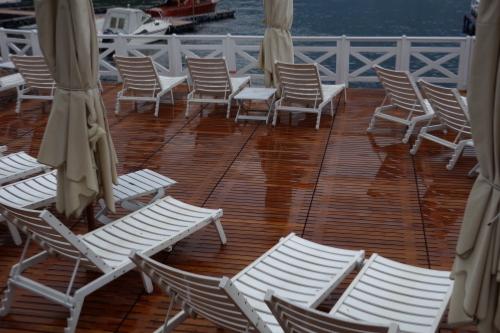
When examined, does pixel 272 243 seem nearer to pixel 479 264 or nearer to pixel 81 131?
pixel 81 131

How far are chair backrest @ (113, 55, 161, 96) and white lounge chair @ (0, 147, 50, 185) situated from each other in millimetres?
3028

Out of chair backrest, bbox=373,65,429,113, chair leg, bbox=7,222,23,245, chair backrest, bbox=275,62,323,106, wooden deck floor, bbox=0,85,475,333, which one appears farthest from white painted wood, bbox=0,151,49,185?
chair backrest, bbox=373,65,429,113

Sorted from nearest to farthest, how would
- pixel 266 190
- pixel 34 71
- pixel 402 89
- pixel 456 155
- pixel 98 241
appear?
pixel 98 241, pixel 266 190, pixel 456 155, pixel 402 89, pixel 34 71

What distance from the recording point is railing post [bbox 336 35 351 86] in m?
9.55

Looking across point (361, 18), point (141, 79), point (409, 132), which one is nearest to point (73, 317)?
point (409, 132)

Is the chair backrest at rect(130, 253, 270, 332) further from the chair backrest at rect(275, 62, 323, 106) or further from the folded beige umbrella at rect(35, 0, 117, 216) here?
the chair backrest at rect(275, 62, 323, 106)

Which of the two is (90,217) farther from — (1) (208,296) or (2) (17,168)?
(1) (208,296)

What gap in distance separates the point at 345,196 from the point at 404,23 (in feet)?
109

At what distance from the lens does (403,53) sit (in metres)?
9.51

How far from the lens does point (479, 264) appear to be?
2.52 metres

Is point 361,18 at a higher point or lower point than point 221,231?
higher

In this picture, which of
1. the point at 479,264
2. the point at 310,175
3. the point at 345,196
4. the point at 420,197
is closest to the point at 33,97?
the point at 310,175

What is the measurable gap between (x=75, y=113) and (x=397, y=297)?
2565 mm

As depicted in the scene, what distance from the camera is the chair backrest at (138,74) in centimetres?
865
